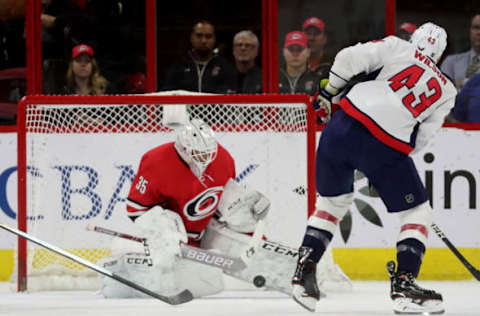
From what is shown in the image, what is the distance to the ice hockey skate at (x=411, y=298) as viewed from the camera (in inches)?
146

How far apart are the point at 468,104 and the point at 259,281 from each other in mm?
1815

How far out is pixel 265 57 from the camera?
5656mm

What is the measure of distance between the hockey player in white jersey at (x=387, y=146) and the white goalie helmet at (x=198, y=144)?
2.22ft

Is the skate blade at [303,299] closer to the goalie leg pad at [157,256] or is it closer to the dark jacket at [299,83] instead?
the goalie leg pad at [157,256]

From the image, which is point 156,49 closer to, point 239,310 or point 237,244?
point 237,244

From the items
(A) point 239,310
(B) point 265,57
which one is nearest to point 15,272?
(A) point 239,310

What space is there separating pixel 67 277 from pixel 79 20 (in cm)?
147

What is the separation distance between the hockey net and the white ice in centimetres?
25

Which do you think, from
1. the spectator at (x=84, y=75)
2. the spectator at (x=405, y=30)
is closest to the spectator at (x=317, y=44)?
the spectator at (x=405, y=30)

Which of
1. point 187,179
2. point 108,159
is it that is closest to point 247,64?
point 108,159

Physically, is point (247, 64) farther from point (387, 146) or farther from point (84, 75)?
point (387, 146)

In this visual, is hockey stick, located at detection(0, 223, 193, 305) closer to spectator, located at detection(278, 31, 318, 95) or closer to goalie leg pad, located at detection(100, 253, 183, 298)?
goalie leg pad, located at detection(100, 253, 183, 298)

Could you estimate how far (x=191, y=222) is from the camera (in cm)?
460

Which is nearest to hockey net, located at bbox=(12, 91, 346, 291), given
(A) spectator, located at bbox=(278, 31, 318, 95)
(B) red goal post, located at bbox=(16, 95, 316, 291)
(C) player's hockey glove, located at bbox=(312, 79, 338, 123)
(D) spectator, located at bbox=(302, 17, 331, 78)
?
(B) red goal post, located at bbox=(16, 95, 316, 291)
